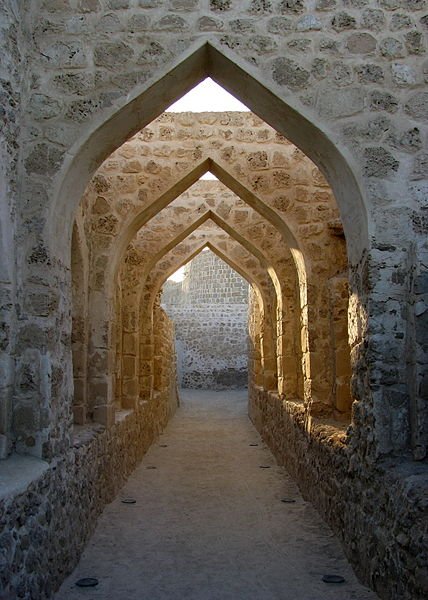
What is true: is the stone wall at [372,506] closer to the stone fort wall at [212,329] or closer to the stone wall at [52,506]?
the stone wall at [52,506]

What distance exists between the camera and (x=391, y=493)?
279 cm

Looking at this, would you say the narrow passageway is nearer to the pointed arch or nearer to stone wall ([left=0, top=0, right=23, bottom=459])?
stone wall ([left=0, top=0, right=23, bottom=459])

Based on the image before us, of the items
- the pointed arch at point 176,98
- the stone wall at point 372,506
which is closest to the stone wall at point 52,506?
A: the pointed arch at point 176,98

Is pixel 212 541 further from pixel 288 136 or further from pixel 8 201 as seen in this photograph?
pixel 288 136

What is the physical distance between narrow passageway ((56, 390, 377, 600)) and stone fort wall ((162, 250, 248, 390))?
10315 mm

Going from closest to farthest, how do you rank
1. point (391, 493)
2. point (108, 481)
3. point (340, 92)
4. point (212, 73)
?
point (391, 493) → point (340, 92) → point (212, 73) → point (108, 481)

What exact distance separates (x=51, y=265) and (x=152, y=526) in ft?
7.50

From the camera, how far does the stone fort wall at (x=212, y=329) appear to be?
17.5 metres

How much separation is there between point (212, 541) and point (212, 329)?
46.0 ft

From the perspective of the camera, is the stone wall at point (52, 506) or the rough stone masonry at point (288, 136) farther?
the rough stone masonry at point (288, 136)

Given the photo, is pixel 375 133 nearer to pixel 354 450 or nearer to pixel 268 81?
pixel 268 81

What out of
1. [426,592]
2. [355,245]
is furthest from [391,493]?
[355,245]

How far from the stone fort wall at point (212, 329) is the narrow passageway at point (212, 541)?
1032 cm

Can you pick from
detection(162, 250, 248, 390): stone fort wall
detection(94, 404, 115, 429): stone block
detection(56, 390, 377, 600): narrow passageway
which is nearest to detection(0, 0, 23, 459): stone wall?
detection(56, 390, 377, 600): narrow passageway
